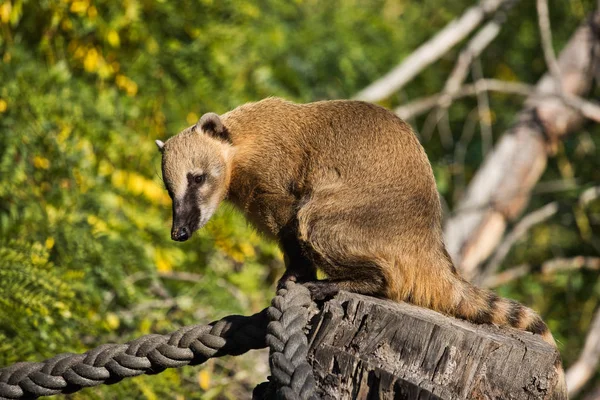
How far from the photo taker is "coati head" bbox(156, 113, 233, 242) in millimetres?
4316

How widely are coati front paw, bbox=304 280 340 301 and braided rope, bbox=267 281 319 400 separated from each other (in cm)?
36

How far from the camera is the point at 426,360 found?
106 inches

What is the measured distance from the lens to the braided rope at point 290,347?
256 cm

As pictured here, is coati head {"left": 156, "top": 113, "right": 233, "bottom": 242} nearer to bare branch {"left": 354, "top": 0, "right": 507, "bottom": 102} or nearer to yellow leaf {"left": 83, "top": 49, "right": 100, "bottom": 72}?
yellow leaf {"left": 83, "top": 49, "right": 100, "bottom": 72}

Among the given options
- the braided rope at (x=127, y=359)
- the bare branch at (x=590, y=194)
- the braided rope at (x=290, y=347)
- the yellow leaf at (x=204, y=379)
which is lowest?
the yellow leaf at (x=204, y=379)

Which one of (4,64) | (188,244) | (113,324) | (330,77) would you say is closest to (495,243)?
(330,77)

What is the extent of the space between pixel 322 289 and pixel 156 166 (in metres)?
3.47

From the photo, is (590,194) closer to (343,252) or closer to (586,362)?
(586,362)

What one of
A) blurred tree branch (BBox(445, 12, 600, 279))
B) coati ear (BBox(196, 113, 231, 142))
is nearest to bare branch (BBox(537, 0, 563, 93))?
blurred tree branch (BBox(445, 12, 600, 279))

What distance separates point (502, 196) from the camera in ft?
25.8

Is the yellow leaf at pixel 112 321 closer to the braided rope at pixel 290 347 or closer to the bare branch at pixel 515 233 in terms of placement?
the braided rope at pixel 290 347

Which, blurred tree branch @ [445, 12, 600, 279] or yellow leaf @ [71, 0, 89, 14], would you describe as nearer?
yellow leaf @ [71, 0, 89, 14]

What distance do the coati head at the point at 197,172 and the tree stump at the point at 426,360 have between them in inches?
67.3

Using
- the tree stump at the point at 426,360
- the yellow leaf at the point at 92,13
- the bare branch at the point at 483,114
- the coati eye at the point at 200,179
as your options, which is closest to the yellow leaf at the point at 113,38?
the yellow leaf at the point at 92,13
